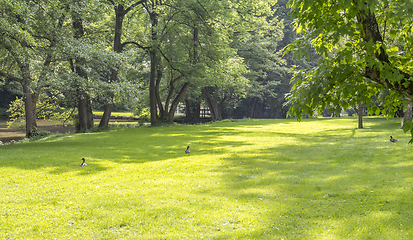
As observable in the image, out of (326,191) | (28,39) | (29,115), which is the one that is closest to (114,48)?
(29,115)

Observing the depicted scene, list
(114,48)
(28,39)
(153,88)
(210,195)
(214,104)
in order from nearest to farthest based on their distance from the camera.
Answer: (210,195), (28,39), (114,48), (153,88), (214,104)

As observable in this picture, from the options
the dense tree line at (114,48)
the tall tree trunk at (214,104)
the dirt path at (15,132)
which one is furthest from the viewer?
the tall tree trunk at (214,104)

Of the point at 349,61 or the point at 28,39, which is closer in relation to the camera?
the point at 349,61

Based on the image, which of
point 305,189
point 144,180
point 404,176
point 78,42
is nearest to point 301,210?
point 305,189

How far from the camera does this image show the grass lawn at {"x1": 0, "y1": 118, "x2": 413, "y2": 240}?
6.33 meters

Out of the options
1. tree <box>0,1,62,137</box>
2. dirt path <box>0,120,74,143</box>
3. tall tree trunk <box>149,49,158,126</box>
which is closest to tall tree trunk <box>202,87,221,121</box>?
tall tree trunk <box>149,49,158,126</box>

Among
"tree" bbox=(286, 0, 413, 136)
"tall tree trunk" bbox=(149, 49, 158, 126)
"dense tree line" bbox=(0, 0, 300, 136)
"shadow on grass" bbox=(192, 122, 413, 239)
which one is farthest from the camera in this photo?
"tall tree trunk" bbox=(149, 49, 158, 126)

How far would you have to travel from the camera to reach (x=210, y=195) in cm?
868

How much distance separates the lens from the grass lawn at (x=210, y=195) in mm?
6328

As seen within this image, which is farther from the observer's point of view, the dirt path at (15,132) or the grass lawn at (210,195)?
the dirt path at (15,132)

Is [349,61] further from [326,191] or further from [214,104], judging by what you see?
[214,104]

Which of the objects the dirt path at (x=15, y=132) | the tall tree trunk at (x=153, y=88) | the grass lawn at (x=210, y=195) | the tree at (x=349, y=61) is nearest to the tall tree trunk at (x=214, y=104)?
the tall tree trunk at (x=153, y=88)

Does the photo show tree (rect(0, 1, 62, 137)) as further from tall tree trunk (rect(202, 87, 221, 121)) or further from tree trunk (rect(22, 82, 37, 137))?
tall tree trunk (rect(202, 87, 221, 121))

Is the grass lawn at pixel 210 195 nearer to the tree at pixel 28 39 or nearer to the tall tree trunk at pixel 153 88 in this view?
the tree at pixel 28 39
